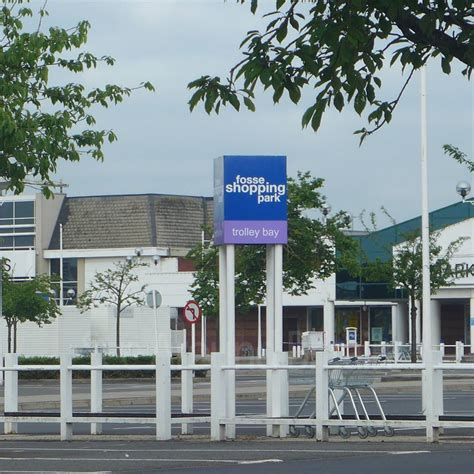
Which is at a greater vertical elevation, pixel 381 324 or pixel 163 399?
pixel 381 324

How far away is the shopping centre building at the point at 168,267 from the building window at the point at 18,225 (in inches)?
2.3

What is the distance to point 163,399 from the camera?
1703cm

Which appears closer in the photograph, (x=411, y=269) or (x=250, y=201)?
(x=250, y=201)

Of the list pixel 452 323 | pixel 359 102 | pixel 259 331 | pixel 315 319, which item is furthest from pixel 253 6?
pixel 315 319

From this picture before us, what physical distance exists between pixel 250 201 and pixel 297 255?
1185 inches

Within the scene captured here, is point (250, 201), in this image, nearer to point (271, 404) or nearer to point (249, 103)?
point (271, 404)

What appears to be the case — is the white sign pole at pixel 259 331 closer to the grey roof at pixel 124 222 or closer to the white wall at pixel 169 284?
the white wall at pixel 169 284

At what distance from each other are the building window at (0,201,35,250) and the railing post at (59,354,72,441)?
64.3m

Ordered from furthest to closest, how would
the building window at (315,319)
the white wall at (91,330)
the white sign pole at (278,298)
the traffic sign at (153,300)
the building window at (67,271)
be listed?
the building window at (67,271), the building window at (315,319), the white wall at (91,330), the traffic sign at (153,300), the white sign pole at (278,298)

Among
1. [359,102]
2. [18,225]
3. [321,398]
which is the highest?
[18,225]

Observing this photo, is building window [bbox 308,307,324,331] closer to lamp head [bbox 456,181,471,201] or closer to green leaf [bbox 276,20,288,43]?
lamp head [bbox 456,181,471,201]

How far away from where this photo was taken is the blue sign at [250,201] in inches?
716

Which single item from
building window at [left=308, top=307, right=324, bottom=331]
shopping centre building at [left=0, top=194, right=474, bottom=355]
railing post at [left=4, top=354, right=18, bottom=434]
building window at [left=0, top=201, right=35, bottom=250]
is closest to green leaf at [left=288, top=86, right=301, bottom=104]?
railing post at [left=4, top=354, right=18, bottom=434]

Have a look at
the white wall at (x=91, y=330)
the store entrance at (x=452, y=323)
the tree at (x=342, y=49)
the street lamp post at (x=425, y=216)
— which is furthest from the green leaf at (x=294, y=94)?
the store entrance at (x=452, y=323)
